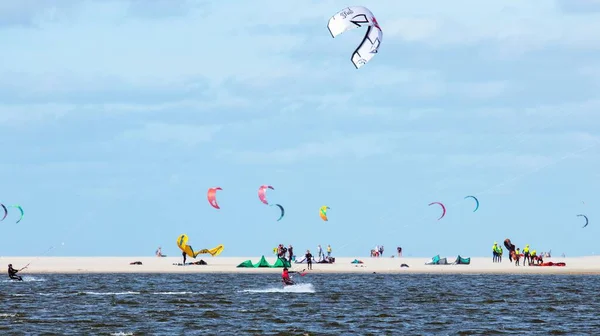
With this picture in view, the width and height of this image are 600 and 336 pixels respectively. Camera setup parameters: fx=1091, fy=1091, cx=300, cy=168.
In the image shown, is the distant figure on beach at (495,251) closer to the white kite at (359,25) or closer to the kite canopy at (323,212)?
the kite canopy at (323,212)

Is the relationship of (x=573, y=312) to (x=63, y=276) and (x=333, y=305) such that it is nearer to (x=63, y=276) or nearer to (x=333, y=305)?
(x=333, y=305)

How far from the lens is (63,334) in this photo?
101 feet

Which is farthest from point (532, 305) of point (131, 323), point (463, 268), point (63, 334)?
point (463, 268)

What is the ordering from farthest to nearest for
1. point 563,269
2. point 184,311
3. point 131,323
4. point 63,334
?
point 563,269 → point 184,311 → point 131,323 → point 63,334

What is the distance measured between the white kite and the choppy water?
9.02 m

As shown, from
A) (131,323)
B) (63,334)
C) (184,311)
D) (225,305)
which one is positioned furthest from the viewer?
(225,305)

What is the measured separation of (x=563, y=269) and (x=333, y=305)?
31731 mm

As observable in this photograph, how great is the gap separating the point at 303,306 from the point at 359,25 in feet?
35.1

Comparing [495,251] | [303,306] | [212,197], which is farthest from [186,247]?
[303,306]

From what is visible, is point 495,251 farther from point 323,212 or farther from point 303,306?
point 303,306

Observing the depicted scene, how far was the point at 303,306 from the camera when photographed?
41.0 meters

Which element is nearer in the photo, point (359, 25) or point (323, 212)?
point (359, 25)

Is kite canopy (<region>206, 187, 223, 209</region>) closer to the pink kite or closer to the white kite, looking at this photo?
the pink kite

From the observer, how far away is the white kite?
37656mm
